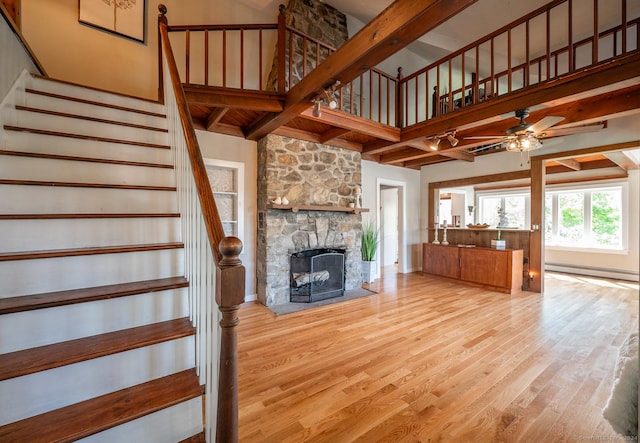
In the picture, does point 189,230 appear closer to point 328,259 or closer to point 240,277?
point 240,277

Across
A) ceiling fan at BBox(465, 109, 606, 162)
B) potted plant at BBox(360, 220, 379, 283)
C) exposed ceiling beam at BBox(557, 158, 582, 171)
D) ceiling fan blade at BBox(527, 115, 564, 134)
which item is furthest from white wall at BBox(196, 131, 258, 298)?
exposed ceiling beam at BBox(557, 158, 582, 171)

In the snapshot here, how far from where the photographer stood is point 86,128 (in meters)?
2.14

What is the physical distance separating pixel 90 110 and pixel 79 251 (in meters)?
1.56

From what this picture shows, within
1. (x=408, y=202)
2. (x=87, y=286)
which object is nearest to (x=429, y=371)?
(x=87, y=286)

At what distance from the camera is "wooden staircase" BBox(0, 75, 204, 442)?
3.49 ft

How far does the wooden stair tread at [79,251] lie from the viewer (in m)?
1.29

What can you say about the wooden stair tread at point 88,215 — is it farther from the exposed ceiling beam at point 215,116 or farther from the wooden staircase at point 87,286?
the exposed ceiling beam at point 215,116

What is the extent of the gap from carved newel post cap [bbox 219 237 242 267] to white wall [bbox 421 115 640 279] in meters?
5.51

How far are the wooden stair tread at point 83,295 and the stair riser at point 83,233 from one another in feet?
1.08

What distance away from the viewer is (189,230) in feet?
4.88

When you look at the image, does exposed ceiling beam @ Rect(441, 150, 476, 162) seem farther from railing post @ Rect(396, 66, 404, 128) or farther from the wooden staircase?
the wooden staircase

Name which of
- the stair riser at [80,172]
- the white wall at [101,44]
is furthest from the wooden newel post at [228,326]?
the white wall at [101,44]

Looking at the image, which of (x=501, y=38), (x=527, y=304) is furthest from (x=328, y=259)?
(x=501, y=38)

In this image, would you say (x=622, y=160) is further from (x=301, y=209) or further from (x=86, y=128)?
(x=86, y=128)
